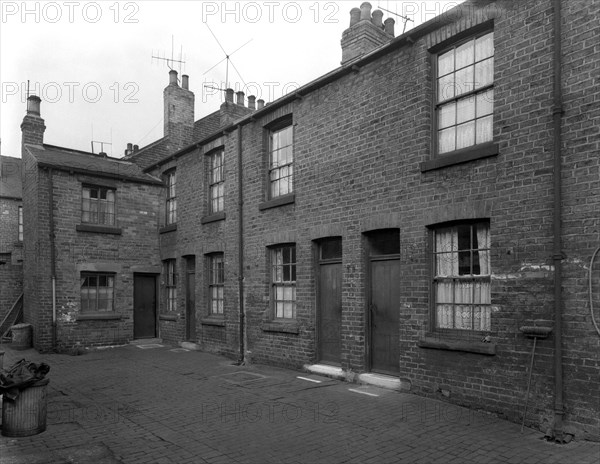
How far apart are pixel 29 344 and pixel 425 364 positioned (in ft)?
42.7

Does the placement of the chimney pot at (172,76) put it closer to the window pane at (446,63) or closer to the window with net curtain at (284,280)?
the window with net curtain at (284,280)

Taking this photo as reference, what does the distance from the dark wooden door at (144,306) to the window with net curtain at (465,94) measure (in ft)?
39.9

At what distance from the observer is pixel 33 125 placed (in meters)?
16.7

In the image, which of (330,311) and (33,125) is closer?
(330,311)

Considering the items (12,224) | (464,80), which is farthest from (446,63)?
(12,224)

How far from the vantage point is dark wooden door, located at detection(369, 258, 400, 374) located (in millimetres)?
8812

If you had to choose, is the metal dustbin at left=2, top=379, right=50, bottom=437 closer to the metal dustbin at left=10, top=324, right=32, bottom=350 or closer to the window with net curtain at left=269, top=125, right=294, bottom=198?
the window with net curtain at left=269, top=125, right=294, bottom=198

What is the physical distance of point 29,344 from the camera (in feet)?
49.4

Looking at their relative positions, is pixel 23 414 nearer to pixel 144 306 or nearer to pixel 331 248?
pixel 331 248

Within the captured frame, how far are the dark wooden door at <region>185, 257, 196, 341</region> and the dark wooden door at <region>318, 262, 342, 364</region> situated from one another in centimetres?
603

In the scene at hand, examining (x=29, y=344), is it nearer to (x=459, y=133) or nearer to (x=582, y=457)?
(x=459, y=133)

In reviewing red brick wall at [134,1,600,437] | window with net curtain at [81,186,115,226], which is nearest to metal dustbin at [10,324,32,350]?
window with net curtain at [81,186,115,226]

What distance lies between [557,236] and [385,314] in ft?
11.8

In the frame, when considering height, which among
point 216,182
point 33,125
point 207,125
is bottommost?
point 216,182
